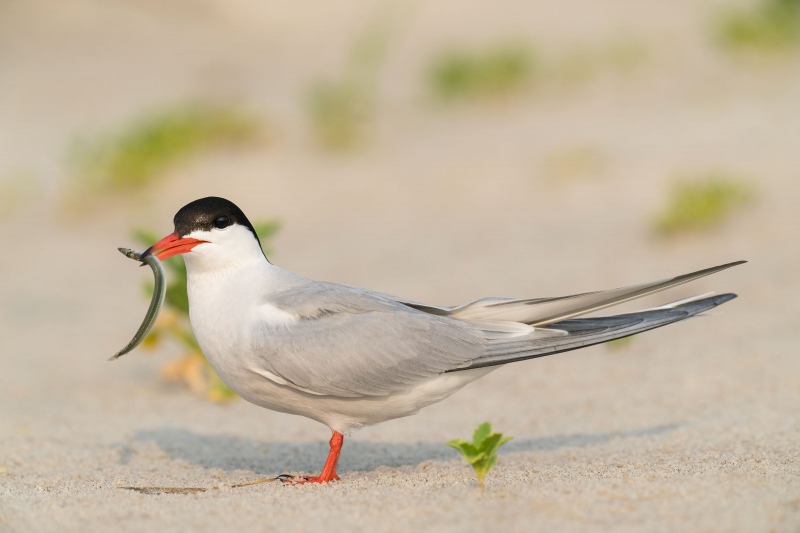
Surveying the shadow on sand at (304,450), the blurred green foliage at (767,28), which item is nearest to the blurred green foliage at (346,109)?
the blurred green foliage at (767,28)

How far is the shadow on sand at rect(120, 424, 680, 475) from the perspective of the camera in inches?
169

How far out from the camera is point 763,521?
2.81 metres

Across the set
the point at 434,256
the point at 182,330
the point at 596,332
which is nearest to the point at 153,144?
the point at 434,256

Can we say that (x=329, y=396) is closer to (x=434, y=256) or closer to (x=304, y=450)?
(x=304, y=450)

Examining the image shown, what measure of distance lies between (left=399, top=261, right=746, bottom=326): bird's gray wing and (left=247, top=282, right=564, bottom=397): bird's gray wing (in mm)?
51

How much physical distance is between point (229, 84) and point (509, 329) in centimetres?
1170

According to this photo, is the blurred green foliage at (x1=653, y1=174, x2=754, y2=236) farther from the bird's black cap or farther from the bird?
the bird's black cap

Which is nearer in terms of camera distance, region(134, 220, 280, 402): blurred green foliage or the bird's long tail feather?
the bird's long tail feather

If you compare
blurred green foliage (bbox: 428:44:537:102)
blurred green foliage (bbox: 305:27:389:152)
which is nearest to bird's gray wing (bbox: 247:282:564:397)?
blurred green foliage (bbox: 305:27:389:152)

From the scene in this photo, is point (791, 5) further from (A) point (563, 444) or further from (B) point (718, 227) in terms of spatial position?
(A) point (563, 444)

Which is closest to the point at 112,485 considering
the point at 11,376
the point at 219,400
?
the point at 219,400

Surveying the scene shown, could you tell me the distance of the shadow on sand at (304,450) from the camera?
14.0ft

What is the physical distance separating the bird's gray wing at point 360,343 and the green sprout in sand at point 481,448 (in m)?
0.40

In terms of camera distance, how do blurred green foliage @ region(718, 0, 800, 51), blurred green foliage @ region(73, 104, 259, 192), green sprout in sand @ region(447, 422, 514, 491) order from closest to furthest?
green sprout in sand @ region(447, 422, 514, 491)
blurred green foliage @ region(73, 104, 259, 192)
blurred green foliage @ region(718, 0, 800, 51)
